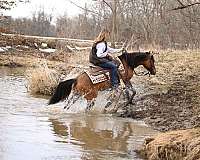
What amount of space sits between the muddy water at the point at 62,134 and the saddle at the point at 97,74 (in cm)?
103

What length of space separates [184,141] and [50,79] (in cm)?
1069

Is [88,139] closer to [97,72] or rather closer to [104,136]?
[104,136]

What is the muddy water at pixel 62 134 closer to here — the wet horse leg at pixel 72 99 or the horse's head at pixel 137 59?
the wet horse leg at pixel 72 99

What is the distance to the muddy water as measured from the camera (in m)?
8.91

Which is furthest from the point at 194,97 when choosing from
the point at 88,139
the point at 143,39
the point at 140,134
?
the point at 143,39

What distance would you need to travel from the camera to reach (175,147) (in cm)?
861

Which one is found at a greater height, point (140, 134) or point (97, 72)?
point (97, 72)

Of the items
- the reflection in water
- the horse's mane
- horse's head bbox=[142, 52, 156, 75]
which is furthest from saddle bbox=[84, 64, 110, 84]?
horse's head bbox=[142, 52, 156, 75]

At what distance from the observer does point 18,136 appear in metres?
10.1

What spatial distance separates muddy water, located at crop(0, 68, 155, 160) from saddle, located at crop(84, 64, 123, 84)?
1032 mm

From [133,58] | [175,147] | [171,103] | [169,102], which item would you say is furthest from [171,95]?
[175,147]

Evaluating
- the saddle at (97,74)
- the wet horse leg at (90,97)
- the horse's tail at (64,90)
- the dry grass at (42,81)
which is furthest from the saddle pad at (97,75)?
the dry grass at (42,81)

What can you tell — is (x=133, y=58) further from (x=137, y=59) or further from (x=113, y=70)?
(x=113, y=70)

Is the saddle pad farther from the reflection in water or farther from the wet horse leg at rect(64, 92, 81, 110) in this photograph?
the reflection in water
